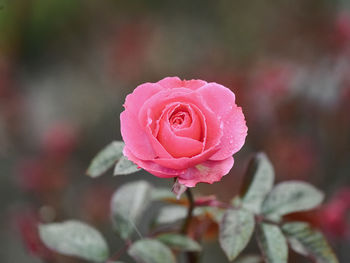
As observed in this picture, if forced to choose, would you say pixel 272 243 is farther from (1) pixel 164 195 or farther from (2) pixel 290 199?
(1) pixel 164 195

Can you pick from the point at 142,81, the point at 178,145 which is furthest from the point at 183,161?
the point at 142,81

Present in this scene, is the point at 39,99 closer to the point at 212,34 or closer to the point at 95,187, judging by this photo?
the point at 95,187

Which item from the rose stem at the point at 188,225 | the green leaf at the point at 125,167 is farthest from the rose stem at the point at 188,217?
the green leaf at the point at 125,167

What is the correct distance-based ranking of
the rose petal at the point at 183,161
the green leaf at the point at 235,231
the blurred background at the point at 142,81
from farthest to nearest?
the blurred background at the point at 142,81 → the green leaf at the point at 235,231 → the rose petal at the point at 183,161

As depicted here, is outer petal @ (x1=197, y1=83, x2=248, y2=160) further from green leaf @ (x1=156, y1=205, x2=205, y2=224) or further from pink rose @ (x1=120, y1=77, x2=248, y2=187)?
green leaf @ (x1=156, y1=205, x2=205, y2=224)

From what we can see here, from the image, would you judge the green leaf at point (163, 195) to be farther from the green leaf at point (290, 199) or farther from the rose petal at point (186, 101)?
the rose petal at point (186, 101)

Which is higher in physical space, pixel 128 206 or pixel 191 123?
pixel 191 123

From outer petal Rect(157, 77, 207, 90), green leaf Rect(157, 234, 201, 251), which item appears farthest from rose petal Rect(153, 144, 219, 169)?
green leaf Rect(157, 234, 201, 251)
